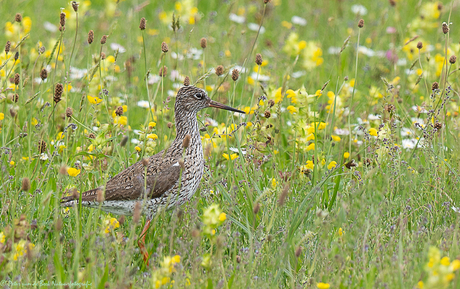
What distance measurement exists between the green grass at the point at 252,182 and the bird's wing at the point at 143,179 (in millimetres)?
177

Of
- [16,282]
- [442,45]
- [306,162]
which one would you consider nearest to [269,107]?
[306,162]

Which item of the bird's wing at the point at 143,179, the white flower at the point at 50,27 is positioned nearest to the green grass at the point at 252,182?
the bird's wing at the point at 143,179

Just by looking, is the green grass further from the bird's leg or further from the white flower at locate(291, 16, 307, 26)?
the white flower at locate(291, 16, 307, 26)

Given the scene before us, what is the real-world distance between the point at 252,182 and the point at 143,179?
81 cm

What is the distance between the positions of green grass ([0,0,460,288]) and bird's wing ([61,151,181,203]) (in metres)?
0.18

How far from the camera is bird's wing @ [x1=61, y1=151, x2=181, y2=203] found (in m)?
4.37

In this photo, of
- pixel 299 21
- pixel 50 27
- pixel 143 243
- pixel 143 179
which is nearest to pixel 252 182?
pixel 143 179

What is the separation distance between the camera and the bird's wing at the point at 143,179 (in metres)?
4.37

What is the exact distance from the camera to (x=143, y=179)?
14.3 ft

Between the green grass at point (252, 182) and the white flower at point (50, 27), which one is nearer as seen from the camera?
the green grass at point (252, 182)

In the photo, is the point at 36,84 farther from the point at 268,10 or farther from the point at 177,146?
the point at 268,10

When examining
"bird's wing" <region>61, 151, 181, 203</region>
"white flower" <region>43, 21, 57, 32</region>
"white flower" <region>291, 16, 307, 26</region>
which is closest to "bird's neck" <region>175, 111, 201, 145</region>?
"bird's wing" <region>61, 151, 181, 203</region>

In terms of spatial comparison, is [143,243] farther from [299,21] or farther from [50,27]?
[299,21]

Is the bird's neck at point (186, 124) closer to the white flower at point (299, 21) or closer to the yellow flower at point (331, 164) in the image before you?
the yellow flower at point (331, 164)
